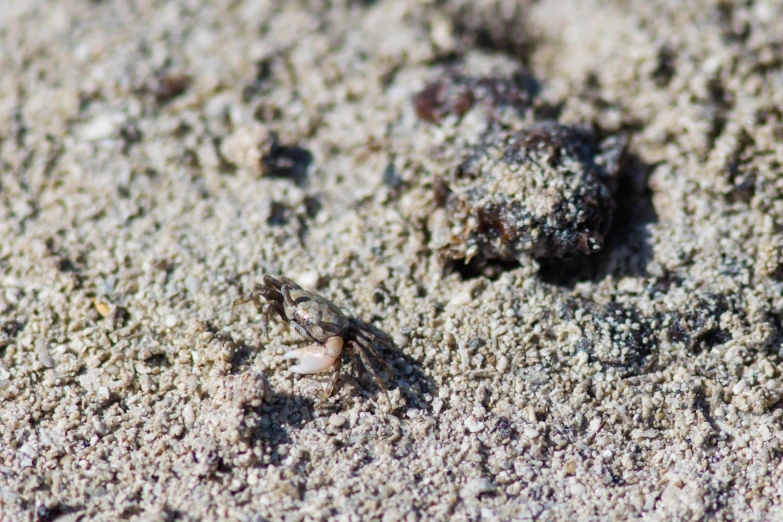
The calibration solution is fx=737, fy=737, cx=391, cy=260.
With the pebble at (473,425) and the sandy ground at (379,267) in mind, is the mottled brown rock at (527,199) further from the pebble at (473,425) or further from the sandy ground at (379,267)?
the pebble at (473,425)

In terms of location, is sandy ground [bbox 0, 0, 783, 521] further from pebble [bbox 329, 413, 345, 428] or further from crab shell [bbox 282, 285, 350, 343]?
crab shell [bbox 282, 285, 350, 343]

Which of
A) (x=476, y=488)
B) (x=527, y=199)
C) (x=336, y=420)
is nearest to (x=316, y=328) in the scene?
(x=336, y=420)

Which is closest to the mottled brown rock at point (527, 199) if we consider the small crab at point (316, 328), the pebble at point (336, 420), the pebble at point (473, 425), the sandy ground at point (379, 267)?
the sandy ground at point (379, 267)

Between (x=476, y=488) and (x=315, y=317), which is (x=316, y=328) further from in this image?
(x=476, y=488)

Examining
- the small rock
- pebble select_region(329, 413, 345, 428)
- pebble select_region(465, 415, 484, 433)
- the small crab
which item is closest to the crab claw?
the small crab

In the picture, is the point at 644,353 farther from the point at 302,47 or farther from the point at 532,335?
the point at 302,47

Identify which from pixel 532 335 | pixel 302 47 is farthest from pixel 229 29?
pixel 532 335
